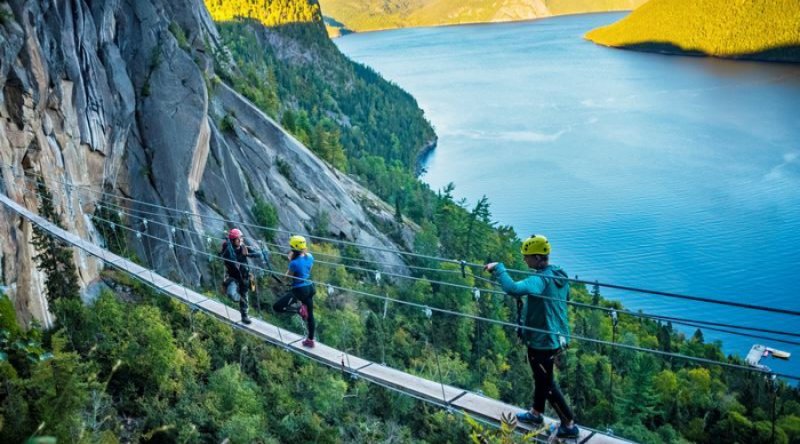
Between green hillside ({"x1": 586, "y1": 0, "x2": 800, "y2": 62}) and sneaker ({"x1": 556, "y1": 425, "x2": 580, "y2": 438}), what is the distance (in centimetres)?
13657

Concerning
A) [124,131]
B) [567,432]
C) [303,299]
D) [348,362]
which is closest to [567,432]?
[567,432]

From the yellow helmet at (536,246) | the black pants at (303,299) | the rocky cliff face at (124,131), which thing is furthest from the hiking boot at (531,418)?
the rocky cliff face at (124,131)

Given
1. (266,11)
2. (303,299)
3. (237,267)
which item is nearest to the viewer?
(303,299)

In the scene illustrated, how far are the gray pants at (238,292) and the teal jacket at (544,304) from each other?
515 cm

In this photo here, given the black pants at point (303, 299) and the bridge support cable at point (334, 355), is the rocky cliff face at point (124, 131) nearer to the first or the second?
the bridge support cable at point (334, 355)

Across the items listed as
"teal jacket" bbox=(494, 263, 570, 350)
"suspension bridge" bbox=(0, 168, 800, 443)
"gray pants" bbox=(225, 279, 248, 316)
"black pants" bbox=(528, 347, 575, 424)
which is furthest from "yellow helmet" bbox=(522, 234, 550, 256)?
"gray pants" bbox=(225, 279, 248, 316)

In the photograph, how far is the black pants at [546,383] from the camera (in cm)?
650

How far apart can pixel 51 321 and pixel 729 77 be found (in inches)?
4342

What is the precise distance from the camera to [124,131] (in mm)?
19375

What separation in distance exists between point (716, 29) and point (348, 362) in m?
152

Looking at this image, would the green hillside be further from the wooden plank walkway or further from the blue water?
the wooden plank walkway

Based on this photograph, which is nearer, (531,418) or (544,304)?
(544,304)

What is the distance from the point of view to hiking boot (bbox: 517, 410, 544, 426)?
6.85 metres

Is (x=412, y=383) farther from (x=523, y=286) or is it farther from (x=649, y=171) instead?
(x=649, y=171)
